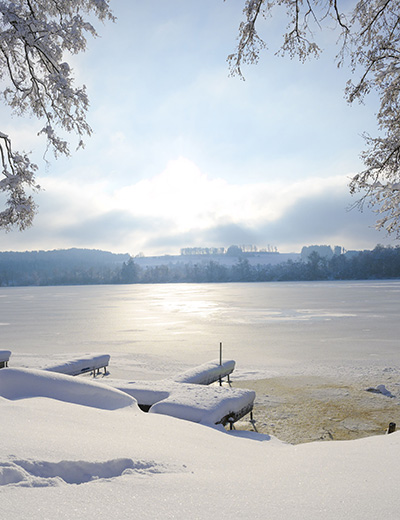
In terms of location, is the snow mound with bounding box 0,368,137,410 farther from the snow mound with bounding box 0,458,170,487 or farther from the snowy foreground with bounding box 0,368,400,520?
the snow mound with bounding box 0,458,170,487

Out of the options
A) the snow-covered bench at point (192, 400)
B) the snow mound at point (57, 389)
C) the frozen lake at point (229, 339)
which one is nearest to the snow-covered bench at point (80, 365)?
the frozen lake at point (229, 339)

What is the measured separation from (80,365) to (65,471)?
832cm

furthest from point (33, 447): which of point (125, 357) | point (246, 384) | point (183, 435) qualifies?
point (125, 357)

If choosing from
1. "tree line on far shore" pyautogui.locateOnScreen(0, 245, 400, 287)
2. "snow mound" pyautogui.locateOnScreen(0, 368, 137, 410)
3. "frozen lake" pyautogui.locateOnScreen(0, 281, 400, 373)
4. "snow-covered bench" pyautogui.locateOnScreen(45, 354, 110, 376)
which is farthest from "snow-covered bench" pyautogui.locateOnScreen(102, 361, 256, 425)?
"tree line on far shore" pyautogui.locateOnScreen(0, 245, 400, 287)

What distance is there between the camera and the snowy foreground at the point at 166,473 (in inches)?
83.0

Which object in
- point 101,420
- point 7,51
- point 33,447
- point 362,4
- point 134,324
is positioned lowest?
point 134,324

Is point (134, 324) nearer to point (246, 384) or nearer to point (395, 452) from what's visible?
point (246, 384)

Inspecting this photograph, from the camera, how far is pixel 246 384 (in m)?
10.5

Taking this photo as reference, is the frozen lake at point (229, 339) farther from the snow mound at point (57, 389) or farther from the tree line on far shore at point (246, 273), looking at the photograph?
the tree line on far shore at point (246, 273)

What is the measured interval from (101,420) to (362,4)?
→ 6.63 meters

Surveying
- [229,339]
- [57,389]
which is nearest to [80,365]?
[57,389]

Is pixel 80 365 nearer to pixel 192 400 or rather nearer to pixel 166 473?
pixel 192 400

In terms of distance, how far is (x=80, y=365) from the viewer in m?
10.3

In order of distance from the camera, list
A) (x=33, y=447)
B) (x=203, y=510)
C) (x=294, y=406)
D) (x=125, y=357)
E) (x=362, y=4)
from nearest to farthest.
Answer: (x=203, y=510), (x=33, y=447), (x=362, y=4), (x=294, y=406), (x=125, y=357)
